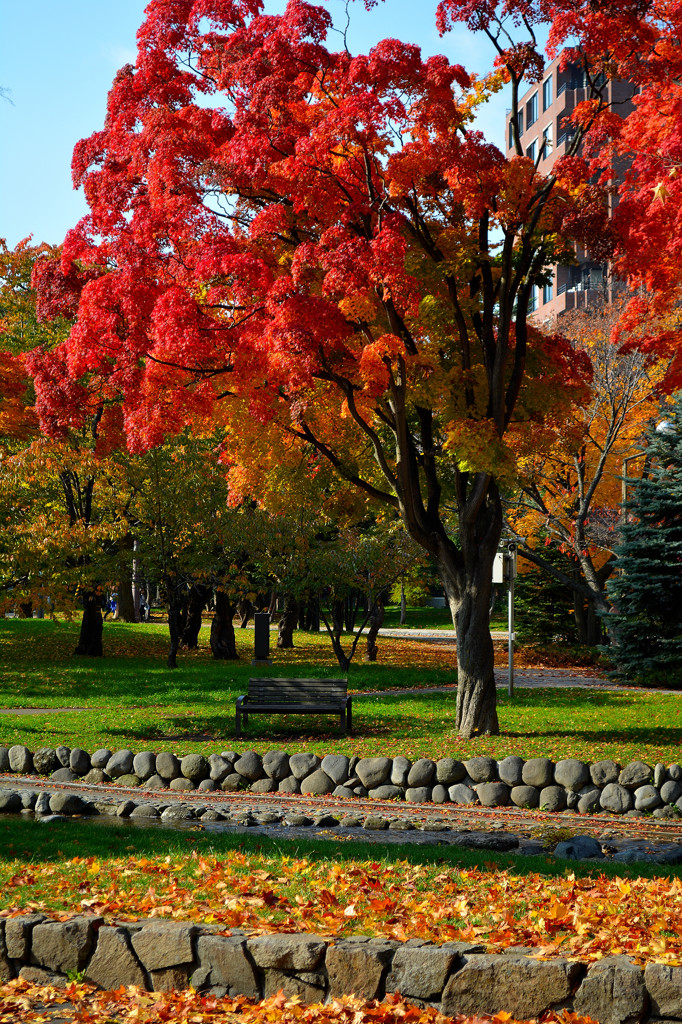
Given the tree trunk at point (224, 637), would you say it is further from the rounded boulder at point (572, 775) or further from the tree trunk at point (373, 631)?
the rounded boulder at point (572, 775)

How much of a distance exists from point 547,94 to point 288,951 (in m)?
49.6

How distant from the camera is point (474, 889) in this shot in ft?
20.7

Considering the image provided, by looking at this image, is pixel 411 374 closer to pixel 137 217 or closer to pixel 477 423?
pixel 477 423

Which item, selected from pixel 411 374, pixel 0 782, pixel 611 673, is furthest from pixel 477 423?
pixel 611 673

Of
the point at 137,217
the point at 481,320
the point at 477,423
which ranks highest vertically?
the point at 137,217

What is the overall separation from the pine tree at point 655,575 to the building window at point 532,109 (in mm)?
32794

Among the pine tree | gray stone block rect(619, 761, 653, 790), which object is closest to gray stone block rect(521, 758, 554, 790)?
gray stone block rect(619, 761, 653, 790)

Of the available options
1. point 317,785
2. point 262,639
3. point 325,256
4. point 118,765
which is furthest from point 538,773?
point 262,639

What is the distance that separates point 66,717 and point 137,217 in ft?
25.9

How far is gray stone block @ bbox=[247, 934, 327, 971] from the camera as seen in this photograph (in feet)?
15.4

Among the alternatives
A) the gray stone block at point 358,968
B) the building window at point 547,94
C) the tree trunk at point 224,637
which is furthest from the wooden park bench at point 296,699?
the building window at point 547,94

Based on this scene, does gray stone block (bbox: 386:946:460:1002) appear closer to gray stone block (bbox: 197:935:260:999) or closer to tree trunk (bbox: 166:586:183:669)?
gray stone block (bbox: 197:935:260:999)

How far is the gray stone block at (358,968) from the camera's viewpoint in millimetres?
4590

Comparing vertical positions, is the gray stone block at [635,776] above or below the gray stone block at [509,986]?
below
